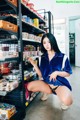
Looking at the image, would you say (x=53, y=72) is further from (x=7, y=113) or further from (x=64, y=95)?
(x=7, y=113)

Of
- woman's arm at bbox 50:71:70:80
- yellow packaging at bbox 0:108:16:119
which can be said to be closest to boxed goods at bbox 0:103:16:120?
yellow packaging at bbox 0:108:16:119

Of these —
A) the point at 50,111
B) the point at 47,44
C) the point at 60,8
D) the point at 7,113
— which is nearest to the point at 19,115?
the point at 7,113

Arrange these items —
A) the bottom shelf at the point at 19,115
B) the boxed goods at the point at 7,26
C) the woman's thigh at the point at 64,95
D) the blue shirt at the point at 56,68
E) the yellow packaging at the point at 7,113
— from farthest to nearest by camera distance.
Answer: the blue shirt at the point at 56,68, the woman's thigh at the point at 64,95, the bottom shelf at the point at 19,115, the yellow packaging at the point at 7,113, the boxed goods at the point at 7,26

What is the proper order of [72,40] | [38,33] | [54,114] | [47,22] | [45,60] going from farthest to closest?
[72,40], [47,22], [38,33], [45,60], [54,114]

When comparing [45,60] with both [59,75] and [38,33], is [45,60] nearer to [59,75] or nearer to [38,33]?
[59,75]

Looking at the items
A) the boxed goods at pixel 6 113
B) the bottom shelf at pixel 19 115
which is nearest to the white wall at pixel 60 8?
the bottom shelf at pixel 19 115

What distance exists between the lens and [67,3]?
24.1 feet

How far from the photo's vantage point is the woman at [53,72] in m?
2.40

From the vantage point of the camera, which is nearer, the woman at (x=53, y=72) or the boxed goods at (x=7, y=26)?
the boxed goods at (x=7, y=26)

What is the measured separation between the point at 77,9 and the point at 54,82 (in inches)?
220

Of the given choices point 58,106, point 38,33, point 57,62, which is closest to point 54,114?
point 58,106

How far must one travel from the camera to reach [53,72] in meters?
2.44

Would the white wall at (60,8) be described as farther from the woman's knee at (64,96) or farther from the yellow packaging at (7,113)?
the yellow packaging at (7,113)

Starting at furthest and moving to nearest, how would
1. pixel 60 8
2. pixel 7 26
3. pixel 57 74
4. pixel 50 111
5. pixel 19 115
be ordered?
pixel 60 8 < pixel 50 111 < pixel 57 74 < pixel 19 115 < pixel 7 26
